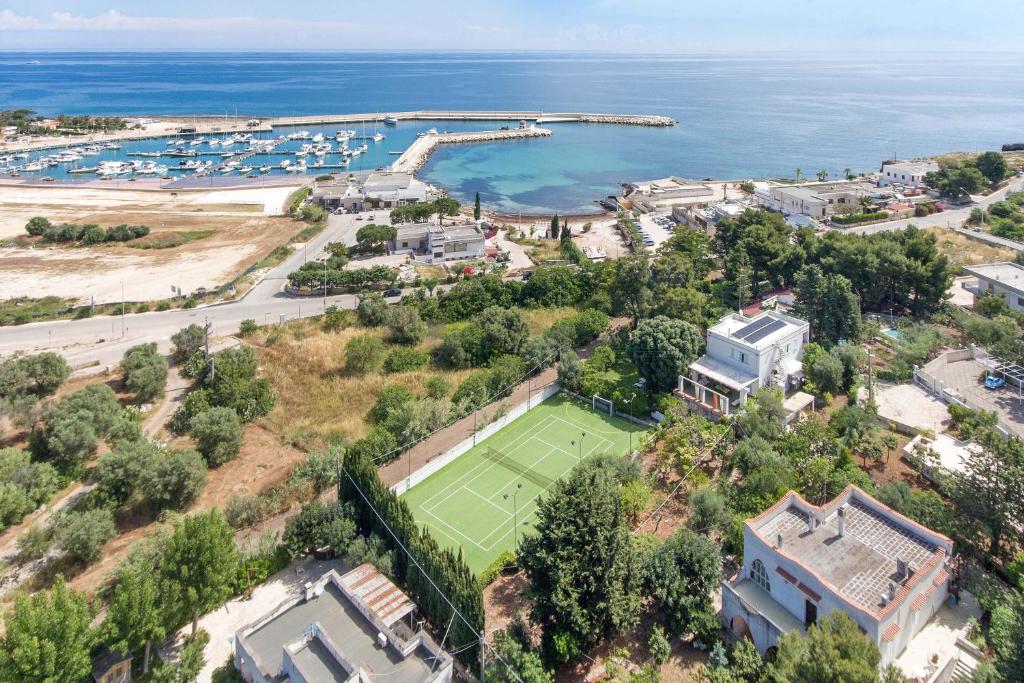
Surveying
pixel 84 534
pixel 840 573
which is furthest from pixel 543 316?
pixel 84 534

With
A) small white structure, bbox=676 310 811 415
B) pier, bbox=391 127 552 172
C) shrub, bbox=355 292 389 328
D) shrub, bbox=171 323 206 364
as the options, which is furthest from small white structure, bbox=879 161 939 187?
shrub, bbox=171 323 206 364

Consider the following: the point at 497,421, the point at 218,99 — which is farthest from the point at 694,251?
the point at 218,99

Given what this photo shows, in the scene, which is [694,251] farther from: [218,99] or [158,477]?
[218,99]

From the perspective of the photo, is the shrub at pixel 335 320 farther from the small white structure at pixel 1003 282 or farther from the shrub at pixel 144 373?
the small white structure at pixel 1003 282

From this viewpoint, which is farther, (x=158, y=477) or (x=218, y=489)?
(x=218, y=489)

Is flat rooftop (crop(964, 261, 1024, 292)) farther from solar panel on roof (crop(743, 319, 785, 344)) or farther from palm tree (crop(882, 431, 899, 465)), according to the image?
palm tree (crop(882, 431, 899, 465))

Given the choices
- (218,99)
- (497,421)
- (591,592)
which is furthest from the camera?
(218,99)

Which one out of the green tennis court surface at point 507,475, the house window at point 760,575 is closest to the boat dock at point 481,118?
the green tennis court surface at point 507,475
